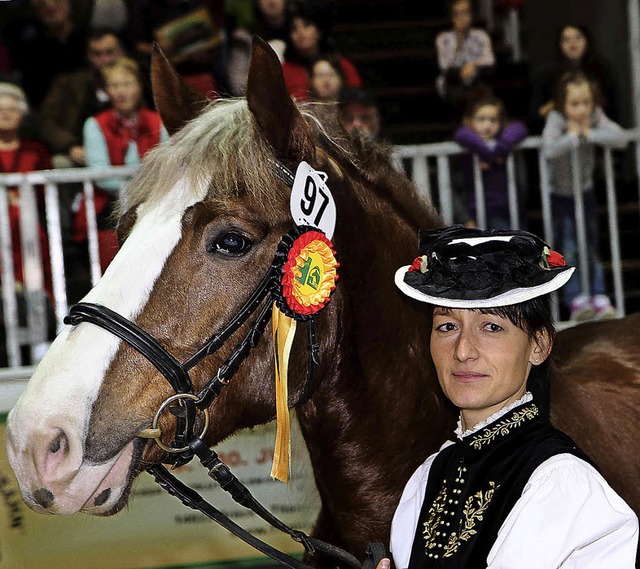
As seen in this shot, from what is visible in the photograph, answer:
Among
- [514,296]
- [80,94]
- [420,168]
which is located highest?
[80,94]

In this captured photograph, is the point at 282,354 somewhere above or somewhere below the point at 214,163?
A: below

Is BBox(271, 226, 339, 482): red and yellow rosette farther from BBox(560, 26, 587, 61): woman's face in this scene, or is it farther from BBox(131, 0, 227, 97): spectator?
BBox(560, 26, 587, 61): woman's face

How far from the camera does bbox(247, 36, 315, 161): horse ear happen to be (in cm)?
208

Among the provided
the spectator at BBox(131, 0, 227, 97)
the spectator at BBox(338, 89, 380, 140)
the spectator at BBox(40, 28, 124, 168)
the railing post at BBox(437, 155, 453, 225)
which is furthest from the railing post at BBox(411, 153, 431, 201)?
the spectator at BBox(40, 28, 124, 168)

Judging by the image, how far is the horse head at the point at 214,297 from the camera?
1913mm

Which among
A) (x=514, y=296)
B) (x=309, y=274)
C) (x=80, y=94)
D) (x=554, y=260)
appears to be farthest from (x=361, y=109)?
(x=514, y=296)

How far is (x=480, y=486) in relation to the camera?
1.86 m

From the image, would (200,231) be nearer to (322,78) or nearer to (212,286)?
(212,286)

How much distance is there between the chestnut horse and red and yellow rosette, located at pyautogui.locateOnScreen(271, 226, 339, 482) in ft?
0.16

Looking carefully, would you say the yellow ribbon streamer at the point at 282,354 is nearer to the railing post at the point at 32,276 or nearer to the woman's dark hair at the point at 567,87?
the railing post at the point at 32,276

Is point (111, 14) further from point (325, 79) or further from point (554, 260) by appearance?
point (554, 260)

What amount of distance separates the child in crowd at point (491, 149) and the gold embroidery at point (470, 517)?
3544mm

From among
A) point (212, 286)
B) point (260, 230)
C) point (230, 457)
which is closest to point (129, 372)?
point (212, 286)

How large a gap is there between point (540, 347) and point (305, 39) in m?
4.96
